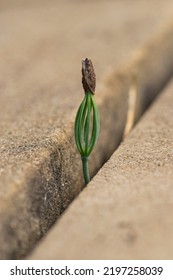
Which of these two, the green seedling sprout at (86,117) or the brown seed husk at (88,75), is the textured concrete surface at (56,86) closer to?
the green seedling sprout at (86,117)

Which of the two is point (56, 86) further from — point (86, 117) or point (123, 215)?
point (123, 215)

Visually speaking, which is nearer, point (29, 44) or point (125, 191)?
point (125, 191)

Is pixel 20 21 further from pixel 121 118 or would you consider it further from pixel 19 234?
pixel 19 234

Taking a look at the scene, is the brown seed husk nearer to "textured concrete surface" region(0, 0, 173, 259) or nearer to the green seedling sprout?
the green seedling sprout

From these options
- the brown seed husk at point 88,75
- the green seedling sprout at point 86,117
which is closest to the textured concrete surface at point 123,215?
the green seedling sprout at point 86,117

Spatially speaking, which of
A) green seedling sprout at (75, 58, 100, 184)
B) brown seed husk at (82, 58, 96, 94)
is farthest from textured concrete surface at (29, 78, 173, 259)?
brown seed husk at (82, 58, 96, 94)
